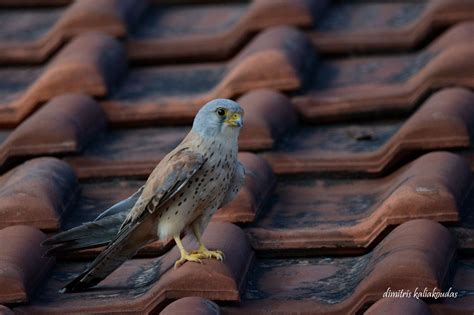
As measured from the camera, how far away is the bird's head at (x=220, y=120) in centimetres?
371

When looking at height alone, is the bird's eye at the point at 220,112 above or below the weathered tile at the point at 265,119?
above

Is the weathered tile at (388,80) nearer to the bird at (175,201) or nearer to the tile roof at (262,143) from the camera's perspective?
the tile roof at (262,143)

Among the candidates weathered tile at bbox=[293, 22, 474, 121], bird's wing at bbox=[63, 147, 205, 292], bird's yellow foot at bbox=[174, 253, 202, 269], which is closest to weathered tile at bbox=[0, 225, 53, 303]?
bird's wing at bbox=[63, 147, 205, 292]

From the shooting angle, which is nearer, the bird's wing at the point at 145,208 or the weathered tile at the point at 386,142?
the bird's wing at the point at 145,208

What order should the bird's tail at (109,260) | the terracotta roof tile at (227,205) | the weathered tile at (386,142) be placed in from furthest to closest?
the weathered tile at (386,142), the terracotta roof tile at (227,205), the bird's tail at (109,260)

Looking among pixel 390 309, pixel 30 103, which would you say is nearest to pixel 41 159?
pixel 30 103

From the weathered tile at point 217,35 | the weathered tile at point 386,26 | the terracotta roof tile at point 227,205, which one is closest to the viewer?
the terracotta roof tile at point 227,205

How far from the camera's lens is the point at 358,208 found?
379 cm

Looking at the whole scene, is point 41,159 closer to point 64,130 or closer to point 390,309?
point 64,130

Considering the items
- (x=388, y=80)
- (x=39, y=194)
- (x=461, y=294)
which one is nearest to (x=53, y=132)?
(x=39, y=194)

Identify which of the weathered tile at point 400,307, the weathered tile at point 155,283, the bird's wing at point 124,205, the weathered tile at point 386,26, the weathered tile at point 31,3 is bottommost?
the weathered tile at point 155,283

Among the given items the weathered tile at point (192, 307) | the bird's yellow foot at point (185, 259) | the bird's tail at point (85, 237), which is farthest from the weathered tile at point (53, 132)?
the weathered tile at point (192, 307)

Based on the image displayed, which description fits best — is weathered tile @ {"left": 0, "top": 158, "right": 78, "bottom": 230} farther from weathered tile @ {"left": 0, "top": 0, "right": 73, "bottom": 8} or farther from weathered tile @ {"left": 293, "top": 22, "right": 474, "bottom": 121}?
weathered tile @ {"left": 0, "top": 0, "right": 73, "bottom": 8}

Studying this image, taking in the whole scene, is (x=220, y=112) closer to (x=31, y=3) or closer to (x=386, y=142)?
(x=386, y=142)
